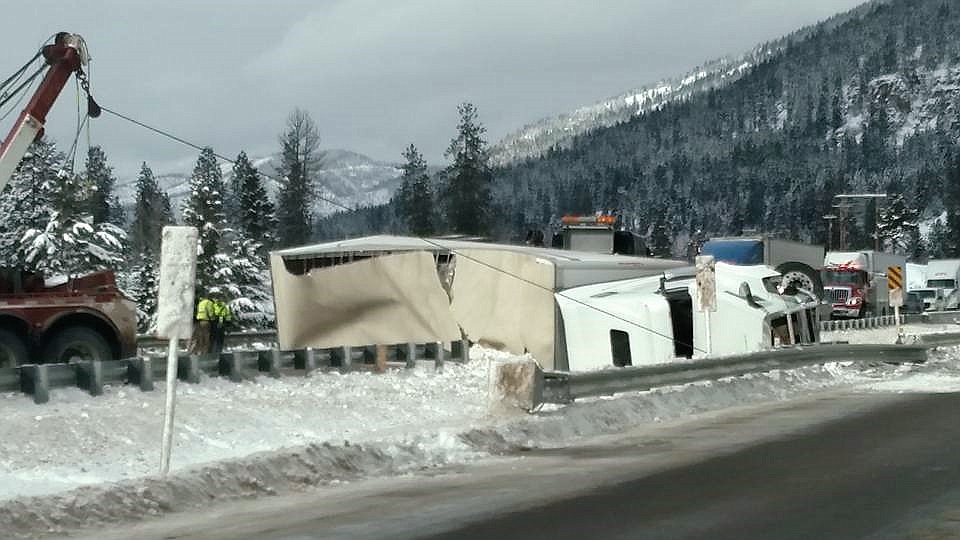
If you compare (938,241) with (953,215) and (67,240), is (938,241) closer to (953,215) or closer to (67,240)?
(953,215)

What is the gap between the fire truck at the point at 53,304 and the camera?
19.1m

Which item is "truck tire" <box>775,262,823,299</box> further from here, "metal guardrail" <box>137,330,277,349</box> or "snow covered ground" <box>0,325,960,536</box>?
"snow covered ground" <box>0,325,960,536</box>

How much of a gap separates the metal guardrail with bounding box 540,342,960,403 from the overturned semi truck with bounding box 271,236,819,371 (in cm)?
208

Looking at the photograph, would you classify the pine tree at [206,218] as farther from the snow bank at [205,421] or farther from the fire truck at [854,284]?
the snow bank at [205,421]

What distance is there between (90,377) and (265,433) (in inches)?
93.3

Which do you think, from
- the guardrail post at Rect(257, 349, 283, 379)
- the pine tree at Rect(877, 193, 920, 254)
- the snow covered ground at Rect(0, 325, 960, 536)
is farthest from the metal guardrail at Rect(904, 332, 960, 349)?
the pine tree at Rect(877, 193, 920, 254)

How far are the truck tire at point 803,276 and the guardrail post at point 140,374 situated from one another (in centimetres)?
2766

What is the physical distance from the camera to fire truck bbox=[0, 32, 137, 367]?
62.7 ft

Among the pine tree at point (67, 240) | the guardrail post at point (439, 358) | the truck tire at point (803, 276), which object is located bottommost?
the guardrail post at point (439, 358)

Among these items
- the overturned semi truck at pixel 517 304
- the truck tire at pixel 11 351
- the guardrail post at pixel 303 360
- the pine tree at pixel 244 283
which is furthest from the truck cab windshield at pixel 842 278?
the truck tire at pixel 11 351

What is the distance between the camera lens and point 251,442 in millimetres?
14430

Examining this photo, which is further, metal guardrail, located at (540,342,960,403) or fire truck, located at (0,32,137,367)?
fire truck, located at (0,32,137,367)

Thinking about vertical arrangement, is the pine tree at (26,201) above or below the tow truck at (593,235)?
above

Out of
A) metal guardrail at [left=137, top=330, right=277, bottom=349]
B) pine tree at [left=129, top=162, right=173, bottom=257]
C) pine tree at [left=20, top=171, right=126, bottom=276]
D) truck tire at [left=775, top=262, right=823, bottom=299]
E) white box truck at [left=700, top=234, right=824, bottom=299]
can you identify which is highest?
pine tree at [left=129, top=162, right=173, bottom=257]
